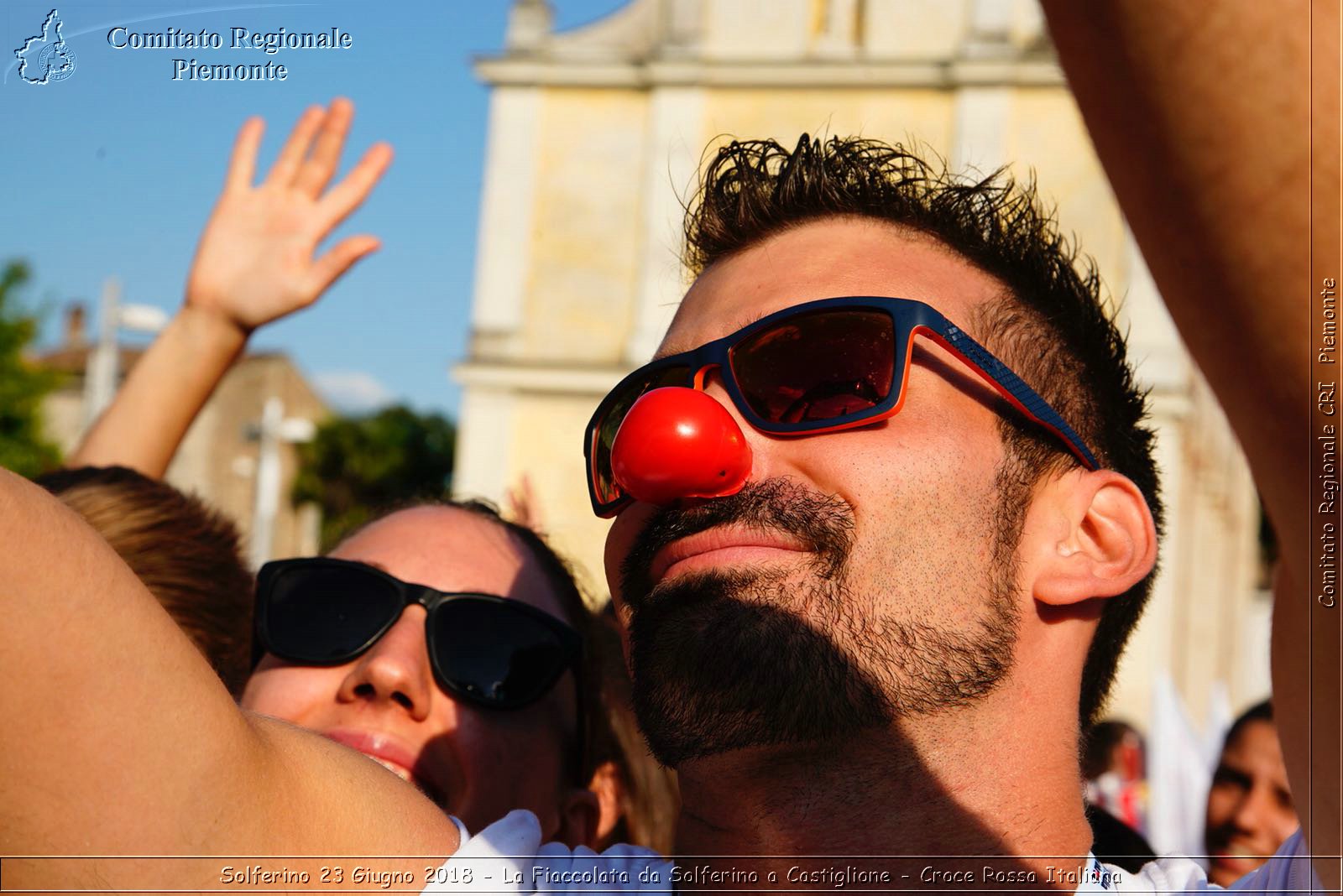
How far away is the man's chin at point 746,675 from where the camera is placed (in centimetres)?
194

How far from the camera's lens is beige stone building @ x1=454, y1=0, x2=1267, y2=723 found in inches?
627

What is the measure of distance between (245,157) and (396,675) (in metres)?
1.96

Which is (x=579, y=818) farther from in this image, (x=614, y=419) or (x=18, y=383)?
(x=18, y=383)

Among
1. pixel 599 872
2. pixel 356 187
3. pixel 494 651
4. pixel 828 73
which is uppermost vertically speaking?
pixel 828 73

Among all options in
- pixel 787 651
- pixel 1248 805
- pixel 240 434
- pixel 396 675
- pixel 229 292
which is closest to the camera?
pixel 787 651

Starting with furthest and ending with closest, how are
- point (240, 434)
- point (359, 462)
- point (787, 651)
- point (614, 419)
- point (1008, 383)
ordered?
point (359, 462) < point (240, 434) < point (614, 419) < point (1008, 383) < point (787, 651)

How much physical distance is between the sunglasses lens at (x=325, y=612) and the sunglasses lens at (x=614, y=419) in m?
0.60

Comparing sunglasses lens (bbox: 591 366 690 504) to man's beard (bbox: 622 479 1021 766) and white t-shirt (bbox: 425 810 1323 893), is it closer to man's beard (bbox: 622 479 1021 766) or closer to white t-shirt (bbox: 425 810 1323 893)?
man's beard (bbox: 622 479 1021 766)

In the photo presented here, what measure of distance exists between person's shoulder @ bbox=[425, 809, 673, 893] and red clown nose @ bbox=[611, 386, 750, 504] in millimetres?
608

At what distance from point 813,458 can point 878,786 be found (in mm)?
550

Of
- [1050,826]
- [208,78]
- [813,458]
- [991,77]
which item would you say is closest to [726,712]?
[813,458]

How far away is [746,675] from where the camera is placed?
76.5 inches

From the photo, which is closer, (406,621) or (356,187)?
(406,621)

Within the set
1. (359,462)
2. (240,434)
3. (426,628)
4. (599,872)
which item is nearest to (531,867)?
(599,872)
